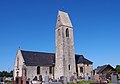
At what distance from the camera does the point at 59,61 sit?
5066 cm

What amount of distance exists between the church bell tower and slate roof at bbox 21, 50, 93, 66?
372 cm

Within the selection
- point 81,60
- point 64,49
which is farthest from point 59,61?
point 81,60

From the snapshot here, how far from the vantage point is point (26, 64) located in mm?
49531

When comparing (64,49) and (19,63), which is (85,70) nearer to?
(64,49)

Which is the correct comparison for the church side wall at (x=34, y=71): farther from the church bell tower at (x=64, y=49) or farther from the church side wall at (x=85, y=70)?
the church side wall at (x=85, y=70)

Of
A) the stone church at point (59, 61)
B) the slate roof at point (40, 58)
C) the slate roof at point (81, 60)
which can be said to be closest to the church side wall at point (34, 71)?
the stone church at point (59, 61)

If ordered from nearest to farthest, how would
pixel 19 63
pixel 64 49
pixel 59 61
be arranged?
pixel 64 49 < pixel 59 61 < pixel 19 63

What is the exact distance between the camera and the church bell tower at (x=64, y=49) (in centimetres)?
4950

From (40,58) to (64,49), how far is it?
7.83 metres

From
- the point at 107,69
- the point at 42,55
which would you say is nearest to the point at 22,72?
the point at 42,55

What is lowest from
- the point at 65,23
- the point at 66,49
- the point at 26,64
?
the point at 26,64

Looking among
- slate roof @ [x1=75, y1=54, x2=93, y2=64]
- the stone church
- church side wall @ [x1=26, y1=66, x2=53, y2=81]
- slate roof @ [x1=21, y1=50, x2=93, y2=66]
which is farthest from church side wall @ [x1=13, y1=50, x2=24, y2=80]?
slate roof @ [x1=75, y1=54, x2=93, y2=64]

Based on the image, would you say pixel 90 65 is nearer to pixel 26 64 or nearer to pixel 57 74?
pixel 57 74

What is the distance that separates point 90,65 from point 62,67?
11.1 m
